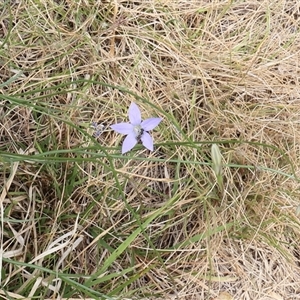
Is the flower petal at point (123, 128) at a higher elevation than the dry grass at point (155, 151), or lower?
higher

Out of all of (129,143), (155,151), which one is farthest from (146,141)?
(155,151)

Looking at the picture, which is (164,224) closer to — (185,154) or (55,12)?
(185,154)

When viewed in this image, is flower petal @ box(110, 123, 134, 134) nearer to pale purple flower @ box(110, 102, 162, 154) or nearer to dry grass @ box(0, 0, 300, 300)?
pale purple flower @ box(110, 102, 162, 154)

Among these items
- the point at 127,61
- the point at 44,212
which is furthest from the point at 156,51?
the point at 44,212

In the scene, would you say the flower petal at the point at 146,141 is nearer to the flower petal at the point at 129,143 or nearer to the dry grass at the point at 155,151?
the flower petal at the point at 129,143

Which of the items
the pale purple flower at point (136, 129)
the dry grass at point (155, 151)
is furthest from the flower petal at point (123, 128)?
the dry grass at point (155, 151)

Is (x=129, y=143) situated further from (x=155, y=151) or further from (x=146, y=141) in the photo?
(x=155, y=151)

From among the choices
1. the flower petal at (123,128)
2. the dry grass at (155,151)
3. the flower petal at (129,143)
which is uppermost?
the flower petal at (123,128)
